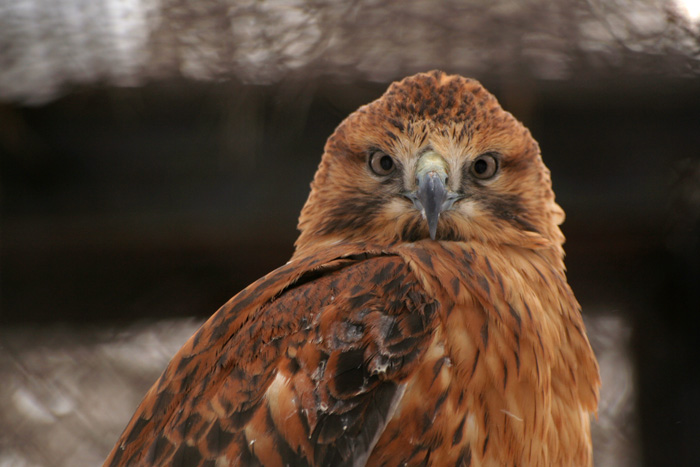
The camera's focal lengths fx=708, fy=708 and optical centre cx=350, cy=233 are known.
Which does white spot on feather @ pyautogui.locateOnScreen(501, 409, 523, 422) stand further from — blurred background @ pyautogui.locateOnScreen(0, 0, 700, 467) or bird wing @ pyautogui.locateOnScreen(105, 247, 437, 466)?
blurred background @ pyautogui.locateOnScreen(0, 0, 700, 467)

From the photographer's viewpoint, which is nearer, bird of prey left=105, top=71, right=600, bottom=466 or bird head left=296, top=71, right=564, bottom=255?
bird of prey left=105, top=71, right=600, bottom=466

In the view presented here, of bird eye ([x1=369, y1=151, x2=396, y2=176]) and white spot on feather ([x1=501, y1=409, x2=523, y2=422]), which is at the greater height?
bird eye ([x1=369, y1=151, x2=396, y2=176])

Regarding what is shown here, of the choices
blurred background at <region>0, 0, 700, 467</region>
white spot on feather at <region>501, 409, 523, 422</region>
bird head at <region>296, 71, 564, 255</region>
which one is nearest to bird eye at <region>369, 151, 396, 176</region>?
bird head at <region>296, 71, 564, 255</region>

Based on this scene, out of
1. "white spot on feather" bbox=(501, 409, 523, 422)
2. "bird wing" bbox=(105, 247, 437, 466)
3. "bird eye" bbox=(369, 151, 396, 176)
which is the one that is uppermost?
"bird eye" bbox=(369, 151, 396, 176)

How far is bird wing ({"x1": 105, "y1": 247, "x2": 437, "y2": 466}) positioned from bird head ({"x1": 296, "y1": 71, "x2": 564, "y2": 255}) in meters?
0.21

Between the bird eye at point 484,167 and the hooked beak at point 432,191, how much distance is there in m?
0.08

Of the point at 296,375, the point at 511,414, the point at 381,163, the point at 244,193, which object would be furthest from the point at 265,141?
the point at 511,414

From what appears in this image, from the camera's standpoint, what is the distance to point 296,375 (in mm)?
1133

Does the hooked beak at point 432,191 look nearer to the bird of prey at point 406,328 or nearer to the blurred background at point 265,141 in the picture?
the bird of prey at point 406,328

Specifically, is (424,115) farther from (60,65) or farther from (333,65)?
(60,65)

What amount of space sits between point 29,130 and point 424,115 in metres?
0.78

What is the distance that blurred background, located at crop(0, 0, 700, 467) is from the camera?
1318 mm

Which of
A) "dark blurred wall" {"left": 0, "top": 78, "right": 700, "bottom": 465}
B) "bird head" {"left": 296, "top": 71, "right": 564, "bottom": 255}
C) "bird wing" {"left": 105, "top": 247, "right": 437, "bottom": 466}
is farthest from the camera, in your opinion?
"bird head" {"left": 296, "top": 71, "right": 564, "bottom": 255}

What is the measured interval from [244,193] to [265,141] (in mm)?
110
